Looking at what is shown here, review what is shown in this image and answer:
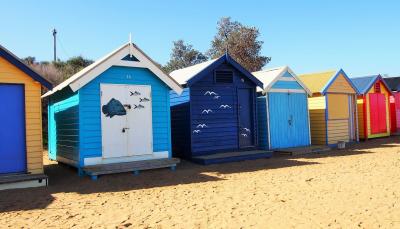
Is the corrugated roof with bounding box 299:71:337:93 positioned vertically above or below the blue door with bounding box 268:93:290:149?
above

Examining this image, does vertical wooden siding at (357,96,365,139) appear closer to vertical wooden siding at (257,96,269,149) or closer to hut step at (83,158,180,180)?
vertical wooden siding at (257,96,269,149)

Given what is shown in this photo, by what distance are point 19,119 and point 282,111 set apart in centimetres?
999

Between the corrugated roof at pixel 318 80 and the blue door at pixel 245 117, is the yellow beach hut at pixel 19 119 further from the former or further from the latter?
the corrugated roof at pixel 318 80

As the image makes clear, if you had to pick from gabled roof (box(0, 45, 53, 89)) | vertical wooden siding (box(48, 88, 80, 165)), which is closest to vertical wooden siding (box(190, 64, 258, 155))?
vertical wooden siding (box(48, 88, 80, 165))

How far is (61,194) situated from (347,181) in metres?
6.36

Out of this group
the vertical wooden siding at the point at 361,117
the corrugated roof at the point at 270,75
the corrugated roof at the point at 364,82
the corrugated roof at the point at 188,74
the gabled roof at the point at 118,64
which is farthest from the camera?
the vertical wooden siding at the point at 361,117

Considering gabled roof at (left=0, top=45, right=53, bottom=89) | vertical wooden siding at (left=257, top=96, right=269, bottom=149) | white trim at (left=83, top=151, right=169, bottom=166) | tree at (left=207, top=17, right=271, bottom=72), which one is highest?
tree at (left=207, top=17, right=271, bottom=72)

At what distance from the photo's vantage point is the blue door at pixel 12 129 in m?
9.38

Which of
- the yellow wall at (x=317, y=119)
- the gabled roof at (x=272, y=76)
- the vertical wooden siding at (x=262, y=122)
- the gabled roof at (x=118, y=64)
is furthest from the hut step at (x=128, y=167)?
the yellow wall at (x=317, y=119)

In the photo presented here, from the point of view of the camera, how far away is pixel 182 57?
1950 inches

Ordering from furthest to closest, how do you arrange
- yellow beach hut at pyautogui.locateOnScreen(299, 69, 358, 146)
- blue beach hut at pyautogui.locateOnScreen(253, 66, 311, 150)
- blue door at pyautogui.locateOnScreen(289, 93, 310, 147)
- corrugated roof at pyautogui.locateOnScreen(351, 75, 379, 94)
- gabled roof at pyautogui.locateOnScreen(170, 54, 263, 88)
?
corrugated roof at pyautogui.locateOnScreen(351, 75, 379, 94) < yellow beach hut at pyautogui.locateOnScreen(299, 69, 358, 146) < blue door at pyautogui.locateOnScreen(289, 93, 310, 147) < blue beach hut at pyautogui.locateOnScreen(253, 66, 311, 150) < gabled roof at pyautogui.locateOnScreen(170, 54, 263, 88)

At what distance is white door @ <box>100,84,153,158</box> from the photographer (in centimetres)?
1100

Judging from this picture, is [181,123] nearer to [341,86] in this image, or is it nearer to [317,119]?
[317,119]

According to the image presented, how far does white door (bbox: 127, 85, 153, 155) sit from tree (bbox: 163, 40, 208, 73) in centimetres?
3709
